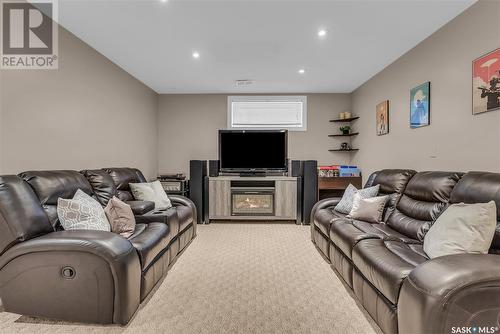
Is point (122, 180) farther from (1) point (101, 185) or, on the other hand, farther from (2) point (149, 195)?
(1) point (101, 185)

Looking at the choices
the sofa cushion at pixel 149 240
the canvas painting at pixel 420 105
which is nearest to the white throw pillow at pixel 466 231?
the canvas painting at pixel 420 105

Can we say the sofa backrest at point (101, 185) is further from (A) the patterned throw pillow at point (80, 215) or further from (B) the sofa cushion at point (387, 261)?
(B) the sofa cushion at point (387, 261)

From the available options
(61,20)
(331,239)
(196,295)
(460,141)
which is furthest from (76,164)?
(460,141)

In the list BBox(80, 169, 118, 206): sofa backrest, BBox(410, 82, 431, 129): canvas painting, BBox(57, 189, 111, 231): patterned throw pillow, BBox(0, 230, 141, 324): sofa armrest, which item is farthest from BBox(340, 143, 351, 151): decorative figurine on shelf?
BBox(0, 230, 141, 324): sofa armrest

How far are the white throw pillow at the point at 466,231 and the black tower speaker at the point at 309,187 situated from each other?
2989 mm

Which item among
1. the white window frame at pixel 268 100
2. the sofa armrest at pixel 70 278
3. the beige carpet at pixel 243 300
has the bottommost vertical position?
the beige carpet at pixel 243 300

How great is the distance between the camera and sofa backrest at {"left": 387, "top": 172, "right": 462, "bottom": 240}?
7.60 feet

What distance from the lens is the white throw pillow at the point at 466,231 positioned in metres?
1.65

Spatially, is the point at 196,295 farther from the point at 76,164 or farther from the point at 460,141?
the point at 460,141

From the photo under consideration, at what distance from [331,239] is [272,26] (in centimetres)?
241

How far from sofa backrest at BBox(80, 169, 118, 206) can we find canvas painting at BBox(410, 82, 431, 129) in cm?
381

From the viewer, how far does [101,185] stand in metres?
2.96

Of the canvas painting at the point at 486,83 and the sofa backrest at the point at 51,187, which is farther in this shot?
the canvas painting at the point at 486,83

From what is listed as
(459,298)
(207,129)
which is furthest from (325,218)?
(207,129)
